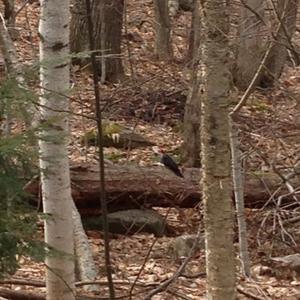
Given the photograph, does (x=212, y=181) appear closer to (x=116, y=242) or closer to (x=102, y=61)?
(x=116, y=242)

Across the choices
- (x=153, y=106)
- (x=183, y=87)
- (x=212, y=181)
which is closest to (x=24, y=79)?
(x=212, y=181)

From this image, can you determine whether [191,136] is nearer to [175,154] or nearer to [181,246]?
[175,154]

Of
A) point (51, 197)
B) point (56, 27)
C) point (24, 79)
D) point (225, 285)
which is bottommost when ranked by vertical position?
point (225, 285)

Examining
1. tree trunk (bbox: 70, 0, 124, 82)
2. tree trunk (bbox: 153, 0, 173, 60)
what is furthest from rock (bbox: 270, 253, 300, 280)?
tree trunk (bbox: 153, 0, 173, 60)

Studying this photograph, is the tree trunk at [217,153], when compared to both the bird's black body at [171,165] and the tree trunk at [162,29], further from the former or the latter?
the tree trunk at [162,29]

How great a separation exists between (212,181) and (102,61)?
10.6m

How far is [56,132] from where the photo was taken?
5363mm

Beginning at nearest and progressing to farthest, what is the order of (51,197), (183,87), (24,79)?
(24,79) < (51,197) < (183,87)

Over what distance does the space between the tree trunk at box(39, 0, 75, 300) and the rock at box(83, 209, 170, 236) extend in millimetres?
3338

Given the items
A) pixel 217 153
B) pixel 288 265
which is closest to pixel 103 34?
pixel 288 265

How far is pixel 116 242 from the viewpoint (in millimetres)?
8781

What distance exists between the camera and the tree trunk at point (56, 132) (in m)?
5.29

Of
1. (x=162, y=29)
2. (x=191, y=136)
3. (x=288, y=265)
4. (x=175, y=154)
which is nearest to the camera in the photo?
(x=288, y=265)

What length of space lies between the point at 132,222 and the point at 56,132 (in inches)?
148
